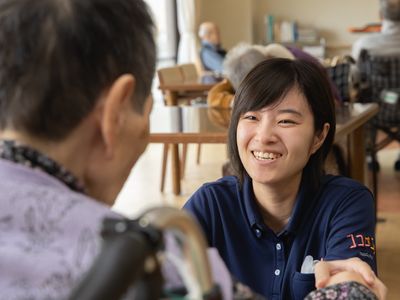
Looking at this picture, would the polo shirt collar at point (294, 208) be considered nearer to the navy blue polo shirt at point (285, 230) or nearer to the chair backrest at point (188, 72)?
the navy blue polo shirt at point (285, 230)

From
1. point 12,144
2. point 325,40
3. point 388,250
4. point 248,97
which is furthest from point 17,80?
point 325,40

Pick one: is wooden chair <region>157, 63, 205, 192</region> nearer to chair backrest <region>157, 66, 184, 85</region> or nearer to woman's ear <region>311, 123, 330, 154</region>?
chair backrest <region>157, 66, 184, 85</region>

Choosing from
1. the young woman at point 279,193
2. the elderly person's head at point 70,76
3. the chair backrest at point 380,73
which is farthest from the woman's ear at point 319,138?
the chair backrest at point 380,73

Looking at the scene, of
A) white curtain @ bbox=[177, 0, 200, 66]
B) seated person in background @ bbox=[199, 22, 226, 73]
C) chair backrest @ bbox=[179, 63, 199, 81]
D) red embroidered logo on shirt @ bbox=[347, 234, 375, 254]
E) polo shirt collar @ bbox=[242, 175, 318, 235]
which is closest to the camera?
red embroidered logo on shirt @ bbox=[347, 234, 375, 254]

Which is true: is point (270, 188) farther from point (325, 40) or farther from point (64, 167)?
point (325, 40)

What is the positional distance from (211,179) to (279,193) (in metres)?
3.05

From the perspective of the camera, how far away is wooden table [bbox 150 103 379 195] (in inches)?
83.7

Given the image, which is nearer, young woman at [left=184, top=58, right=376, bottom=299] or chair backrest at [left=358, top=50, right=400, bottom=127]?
young woman at [left=184, top=58, right=376, bottom=299]

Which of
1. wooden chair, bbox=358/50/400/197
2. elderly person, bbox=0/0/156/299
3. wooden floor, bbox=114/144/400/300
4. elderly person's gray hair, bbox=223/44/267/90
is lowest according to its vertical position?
wooden floor, bbox=114/144/400/300

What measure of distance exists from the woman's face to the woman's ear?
0.11ft

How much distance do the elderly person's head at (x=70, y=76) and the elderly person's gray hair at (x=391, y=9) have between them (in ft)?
13.4

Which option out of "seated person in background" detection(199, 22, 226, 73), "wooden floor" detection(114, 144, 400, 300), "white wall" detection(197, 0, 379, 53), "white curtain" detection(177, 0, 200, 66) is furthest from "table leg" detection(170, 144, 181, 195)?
"white wall" detection(197, 0, 379, 53)

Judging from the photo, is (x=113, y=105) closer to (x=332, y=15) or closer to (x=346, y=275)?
(x=346, y=275)

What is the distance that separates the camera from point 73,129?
0.57m
